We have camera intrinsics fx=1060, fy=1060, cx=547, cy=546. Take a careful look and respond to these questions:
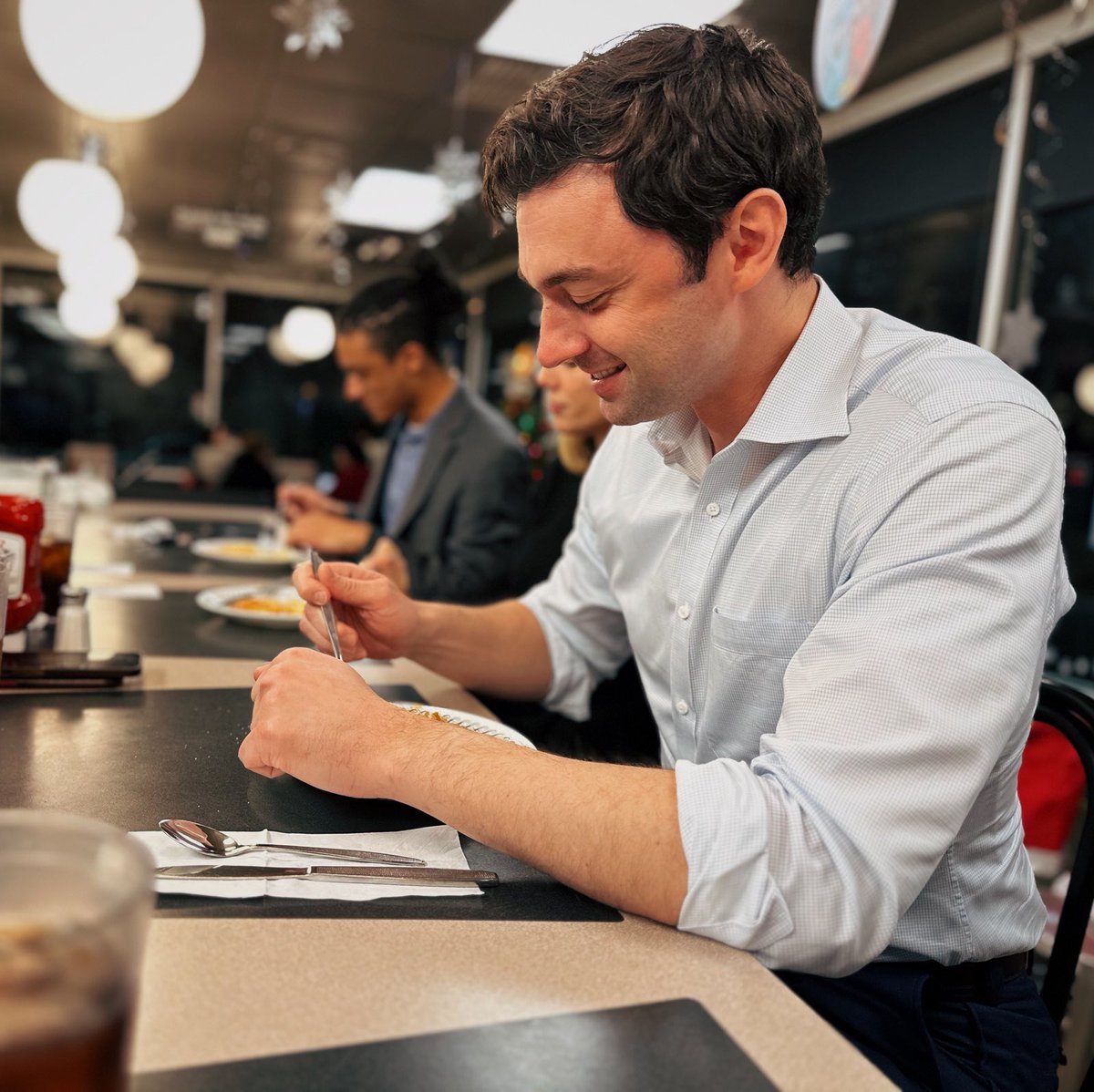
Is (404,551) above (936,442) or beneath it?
beneath

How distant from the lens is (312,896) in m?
0.81

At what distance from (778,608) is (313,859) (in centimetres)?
55

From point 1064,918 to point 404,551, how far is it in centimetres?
208

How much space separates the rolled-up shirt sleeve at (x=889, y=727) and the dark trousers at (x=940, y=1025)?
5.3 inches

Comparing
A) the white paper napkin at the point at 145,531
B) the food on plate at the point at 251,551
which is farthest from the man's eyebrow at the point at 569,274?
the white paper napkin at the point at 145,531

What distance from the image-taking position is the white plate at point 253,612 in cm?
185

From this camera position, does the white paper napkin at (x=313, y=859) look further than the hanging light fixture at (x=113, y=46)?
No

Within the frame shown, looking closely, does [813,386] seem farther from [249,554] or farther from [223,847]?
[249,554]

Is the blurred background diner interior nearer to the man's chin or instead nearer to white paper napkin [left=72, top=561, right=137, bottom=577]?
the man's chin

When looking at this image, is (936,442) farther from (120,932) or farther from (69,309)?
(69,309)

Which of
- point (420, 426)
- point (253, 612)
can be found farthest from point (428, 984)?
point (420, 426)

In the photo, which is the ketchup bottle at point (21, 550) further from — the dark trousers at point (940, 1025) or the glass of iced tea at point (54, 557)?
the dark trousers at point (940, 1025)

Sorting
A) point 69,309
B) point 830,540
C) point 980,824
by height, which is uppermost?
point 69,309

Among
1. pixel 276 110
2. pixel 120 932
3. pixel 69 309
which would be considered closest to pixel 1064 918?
pixel 120 932
